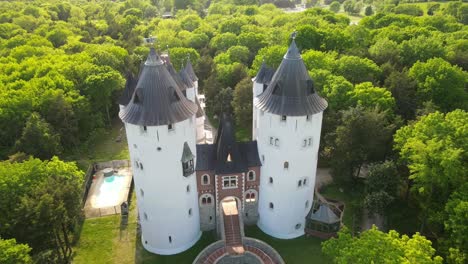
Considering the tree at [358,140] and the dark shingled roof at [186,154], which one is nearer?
the dark shingled roof at [186,154]

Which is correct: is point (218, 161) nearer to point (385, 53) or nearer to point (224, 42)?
point (385, 53)

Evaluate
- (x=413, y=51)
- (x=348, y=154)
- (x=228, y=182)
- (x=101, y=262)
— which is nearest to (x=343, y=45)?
(x=413, y=51)

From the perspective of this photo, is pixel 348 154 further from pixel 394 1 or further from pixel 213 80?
pixel 394 1

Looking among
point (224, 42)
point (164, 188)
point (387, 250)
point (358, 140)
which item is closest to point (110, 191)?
point (164, 188)

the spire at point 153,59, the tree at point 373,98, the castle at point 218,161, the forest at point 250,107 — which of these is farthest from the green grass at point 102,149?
the tree at point 373,98

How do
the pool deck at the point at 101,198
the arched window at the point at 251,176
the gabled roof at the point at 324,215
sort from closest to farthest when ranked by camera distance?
the arched window at the point at 251,176 → the gabled roof at the point at 324,215 → the pool deck at the point at 101,198

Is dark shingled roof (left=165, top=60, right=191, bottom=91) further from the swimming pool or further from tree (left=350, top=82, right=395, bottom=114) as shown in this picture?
tree (left=350, top=82, right=395, bottom=114)

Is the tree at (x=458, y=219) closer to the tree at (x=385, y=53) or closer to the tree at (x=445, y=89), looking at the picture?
the tree at (x=445, y=89)
